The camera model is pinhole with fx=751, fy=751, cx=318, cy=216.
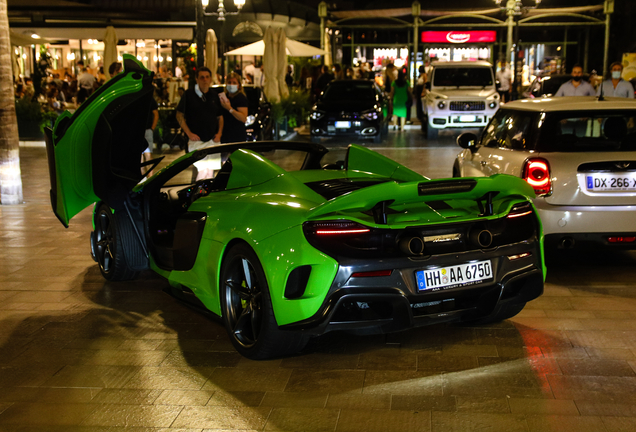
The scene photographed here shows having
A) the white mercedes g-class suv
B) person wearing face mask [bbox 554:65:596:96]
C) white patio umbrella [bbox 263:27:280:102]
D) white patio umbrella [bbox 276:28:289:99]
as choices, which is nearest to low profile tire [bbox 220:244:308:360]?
person wearing face mask [bbox 554:65:596:96]

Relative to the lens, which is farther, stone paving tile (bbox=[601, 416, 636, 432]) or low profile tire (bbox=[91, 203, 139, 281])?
low profile tire (bbox=[91, 203, 139, 281])

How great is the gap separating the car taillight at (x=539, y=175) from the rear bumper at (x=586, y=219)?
0.09m

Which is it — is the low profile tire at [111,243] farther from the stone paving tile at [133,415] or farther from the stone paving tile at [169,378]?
the stone paving tile at [133,415]

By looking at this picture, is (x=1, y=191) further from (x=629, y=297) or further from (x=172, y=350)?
(x=629, y=297)

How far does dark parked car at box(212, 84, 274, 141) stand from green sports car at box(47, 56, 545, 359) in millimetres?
11674

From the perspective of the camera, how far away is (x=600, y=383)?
13.6 ft

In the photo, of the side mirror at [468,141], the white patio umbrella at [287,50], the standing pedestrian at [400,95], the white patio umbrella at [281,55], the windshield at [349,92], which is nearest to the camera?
the side mirror at [468,141]

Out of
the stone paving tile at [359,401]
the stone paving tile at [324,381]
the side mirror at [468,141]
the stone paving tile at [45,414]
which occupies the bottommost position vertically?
the stone paving tile at [45,414]

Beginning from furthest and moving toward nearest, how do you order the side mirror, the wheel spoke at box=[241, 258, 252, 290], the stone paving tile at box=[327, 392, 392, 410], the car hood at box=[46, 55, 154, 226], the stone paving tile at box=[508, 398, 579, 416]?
the side mirror < the car hood at box=[46, 55, 154, 226] < the wheel spoke at box=[241, 258, 252, 290] < the stone paving tile at box=[327, 392, 392, 410] < the stone paving tile at box=[508, 398, 579, 416]

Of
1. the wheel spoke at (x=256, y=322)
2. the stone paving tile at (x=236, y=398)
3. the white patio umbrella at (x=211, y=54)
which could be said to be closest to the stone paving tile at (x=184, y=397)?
the stone paving tile at (x=236, y=398)

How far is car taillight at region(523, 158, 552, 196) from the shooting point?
20.7 feet

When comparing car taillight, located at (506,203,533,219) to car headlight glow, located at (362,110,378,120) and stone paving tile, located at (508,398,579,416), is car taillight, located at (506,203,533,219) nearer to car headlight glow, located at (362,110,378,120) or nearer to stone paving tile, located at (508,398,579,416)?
stone paving tile, located at (508,398,579,416)

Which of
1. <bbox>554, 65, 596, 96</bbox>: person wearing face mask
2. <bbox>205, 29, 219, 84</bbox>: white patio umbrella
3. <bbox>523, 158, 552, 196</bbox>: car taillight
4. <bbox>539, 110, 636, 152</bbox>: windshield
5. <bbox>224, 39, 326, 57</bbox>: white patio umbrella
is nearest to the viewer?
<bbox>523, 158, 552, 196</bbox>: car taillight

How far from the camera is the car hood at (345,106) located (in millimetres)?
19344
